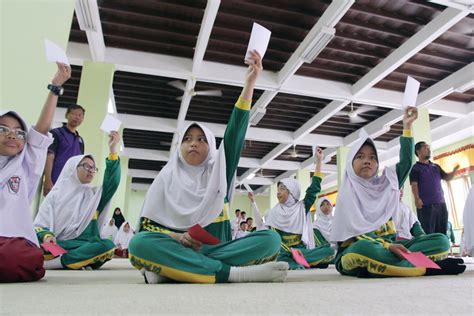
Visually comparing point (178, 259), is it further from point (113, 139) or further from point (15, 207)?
point (113, 139)

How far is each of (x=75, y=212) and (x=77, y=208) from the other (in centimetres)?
3

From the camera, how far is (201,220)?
1.63 metres

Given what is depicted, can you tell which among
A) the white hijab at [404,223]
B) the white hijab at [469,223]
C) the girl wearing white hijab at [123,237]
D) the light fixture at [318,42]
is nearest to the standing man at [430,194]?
the white hijab at [404,223]

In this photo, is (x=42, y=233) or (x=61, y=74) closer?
(x=61, y=74)

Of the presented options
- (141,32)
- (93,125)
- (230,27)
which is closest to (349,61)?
(230,27)

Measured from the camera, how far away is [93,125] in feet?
15.5

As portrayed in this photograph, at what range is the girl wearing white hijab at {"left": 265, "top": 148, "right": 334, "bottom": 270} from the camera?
10.8 ft

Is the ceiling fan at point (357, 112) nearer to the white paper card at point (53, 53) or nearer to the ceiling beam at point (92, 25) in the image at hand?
the ceiling beam at point (92, 25)

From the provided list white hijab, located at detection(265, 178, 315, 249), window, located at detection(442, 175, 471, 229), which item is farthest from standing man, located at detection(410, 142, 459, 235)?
window, located at detection(442, 175, 471, 229)

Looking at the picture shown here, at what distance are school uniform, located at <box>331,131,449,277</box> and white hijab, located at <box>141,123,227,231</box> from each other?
0.83 metres

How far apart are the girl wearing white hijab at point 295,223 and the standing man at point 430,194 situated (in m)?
1.02

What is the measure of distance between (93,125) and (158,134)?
12.8ft

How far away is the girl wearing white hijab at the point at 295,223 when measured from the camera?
3287 mm

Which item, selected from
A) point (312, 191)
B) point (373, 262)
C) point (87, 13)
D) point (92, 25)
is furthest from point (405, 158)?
point (92, 25)
